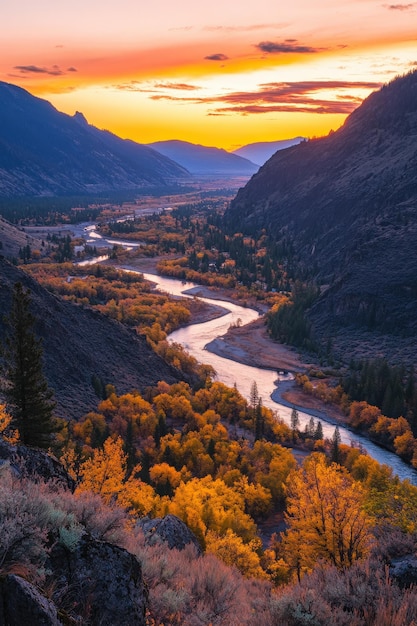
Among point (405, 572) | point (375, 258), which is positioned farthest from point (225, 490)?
point (375, 258)

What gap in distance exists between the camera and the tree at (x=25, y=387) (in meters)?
28.8

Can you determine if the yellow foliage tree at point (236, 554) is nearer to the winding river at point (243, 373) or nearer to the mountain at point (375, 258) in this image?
the winding river at point (243, 373)

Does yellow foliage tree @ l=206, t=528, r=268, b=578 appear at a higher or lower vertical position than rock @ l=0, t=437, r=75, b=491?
lower

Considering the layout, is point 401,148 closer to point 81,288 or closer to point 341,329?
point 341,329

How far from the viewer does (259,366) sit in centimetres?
9400

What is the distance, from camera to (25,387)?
29297 mm

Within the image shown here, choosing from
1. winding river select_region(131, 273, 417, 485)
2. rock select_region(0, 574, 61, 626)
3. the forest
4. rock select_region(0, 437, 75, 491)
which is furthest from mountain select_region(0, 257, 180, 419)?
rock select_region(0, 574, 61, 626)

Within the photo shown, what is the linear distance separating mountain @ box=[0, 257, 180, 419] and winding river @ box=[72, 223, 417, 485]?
46.6 feet

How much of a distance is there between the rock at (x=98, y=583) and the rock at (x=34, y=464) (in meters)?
5.53

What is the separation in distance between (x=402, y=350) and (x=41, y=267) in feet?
360

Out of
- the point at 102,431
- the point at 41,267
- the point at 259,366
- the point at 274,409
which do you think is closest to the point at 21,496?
the point at 102,431

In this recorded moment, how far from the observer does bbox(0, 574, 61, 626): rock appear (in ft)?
27.3

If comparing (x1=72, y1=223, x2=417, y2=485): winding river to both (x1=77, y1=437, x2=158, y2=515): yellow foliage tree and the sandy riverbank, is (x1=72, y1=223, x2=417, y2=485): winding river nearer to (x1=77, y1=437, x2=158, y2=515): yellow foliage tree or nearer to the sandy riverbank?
the sandy riverbank

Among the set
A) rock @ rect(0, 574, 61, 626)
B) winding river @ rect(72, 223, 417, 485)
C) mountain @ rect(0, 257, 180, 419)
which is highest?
rock @ rect(0, 574, 61, 626)
